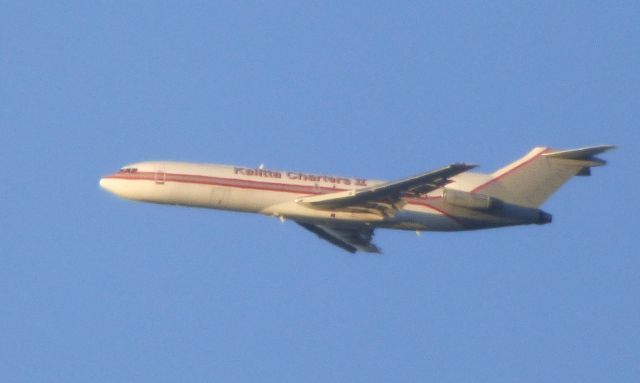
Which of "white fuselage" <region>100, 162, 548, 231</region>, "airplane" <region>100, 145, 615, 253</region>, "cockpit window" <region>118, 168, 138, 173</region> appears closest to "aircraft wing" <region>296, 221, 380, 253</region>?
"airplane" <region>100, 145, 615, 253</region>

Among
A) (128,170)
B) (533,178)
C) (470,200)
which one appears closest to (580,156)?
(533,178)

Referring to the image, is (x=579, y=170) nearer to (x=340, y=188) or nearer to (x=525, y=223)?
(x=525, y=223)

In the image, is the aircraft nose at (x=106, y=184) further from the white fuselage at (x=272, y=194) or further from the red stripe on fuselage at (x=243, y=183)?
the red stripe on fuselage at (x=243, y=183)

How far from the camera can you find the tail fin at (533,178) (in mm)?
52969

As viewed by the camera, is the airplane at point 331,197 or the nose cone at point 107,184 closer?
the airplane at point 331,197

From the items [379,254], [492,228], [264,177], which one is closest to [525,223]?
[492,228]

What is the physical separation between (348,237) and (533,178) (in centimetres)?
786

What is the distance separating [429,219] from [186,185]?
9502mm

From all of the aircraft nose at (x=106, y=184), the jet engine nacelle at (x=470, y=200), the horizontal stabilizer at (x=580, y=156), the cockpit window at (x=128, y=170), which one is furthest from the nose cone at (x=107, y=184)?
the horizontal stabilizer at (x=580, y=156)

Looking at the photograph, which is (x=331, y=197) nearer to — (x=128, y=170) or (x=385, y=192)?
(x=385, y=192)

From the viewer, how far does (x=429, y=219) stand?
51.6m

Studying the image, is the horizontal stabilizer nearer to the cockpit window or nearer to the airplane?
the airplane

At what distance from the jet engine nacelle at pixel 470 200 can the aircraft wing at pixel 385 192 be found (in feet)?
7.68

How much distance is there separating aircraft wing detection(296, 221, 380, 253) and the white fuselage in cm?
242
